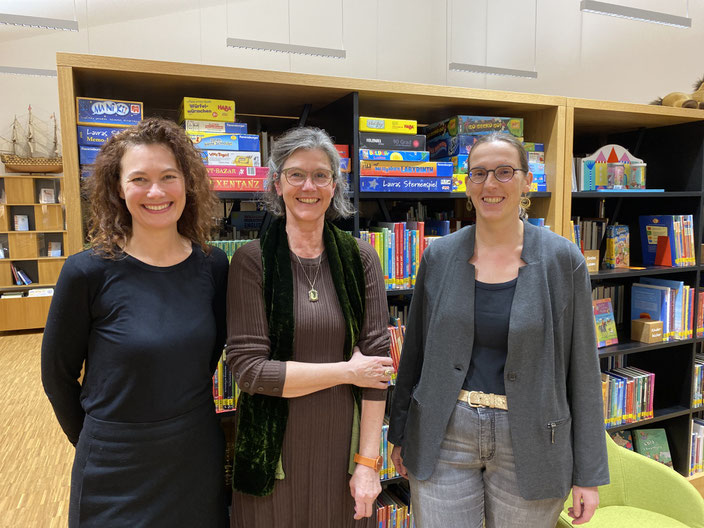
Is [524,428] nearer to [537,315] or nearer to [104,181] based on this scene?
[537,315]

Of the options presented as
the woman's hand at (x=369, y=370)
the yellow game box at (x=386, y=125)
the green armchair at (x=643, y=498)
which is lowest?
the green armchair at (x=643, y=498)

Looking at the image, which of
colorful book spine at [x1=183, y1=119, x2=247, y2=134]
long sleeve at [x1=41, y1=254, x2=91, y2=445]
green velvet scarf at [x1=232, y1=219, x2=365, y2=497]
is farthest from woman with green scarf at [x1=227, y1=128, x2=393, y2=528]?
colorful book spine at [x1=183, y1=119, x2=247, y2=134]

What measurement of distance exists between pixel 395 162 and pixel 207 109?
799 mm

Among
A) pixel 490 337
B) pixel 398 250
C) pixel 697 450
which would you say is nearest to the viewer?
pixel 490 337

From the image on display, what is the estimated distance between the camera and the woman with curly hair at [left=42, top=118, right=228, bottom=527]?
1.26 meters

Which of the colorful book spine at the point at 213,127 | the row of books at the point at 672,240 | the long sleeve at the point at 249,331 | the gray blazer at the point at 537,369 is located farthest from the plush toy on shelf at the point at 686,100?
the long sleeve at the point at 249,331

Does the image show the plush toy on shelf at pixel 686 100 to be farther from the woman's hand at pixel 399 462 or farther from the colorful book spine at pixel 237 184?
the woman's hand at pixel 399 462

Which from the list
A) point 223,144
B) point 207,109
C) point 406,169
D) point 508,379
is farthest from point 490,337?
point 207,109

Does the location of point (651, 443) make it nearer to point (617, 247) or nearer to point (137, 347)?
point (617, 247)

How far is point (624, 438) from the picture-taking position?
301 cm

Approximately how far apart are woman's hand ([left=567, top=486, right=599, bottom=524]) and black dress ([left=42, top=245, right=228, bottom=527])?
41.3 inches

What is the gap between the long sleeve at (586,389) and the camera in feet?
4.38

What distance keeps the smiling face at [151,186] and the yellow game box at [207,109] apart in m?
0.67

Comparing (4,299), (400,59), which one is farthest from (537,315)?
(4,299)
